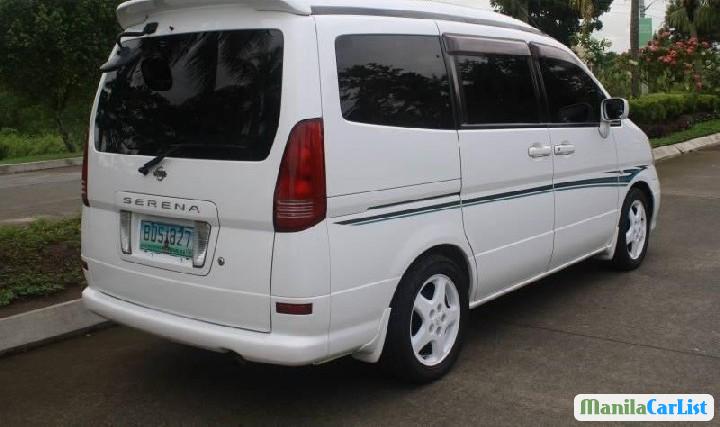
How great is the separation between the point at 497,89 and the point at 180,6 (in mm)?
1833

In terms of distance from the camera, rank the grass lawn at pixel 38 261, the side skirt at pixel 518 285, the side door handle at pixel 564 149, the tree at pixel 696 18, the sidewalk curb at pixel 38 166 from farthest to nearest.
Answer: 1. the tree at pixel 696 18
2. the sidewalk curb at pixel 38 166
3. the grass lawn at pixel 38 261
4. the side door handle at pixel 564 149
5. the side skirt at pixel 518 285

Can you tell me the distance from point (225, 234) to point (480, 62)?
184cm

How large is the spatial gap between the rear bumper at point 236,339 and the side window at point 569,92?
2412 mm

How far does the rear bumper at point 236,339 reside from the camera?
3131 mm

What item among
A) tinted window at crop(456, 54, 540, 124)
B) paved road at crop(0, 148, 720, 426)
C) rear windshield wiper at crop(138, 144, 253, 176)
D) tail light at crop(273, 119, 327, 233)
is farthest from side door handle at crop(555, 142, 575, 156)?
rear windshield wiper at crop(138, 144, 253, 176)

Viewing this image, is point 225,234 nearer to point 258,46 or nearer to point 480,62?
point 258,46

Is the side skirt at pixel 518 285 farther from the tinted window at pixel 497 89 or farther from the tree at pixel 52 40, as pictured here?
the tree at pixel 52 40

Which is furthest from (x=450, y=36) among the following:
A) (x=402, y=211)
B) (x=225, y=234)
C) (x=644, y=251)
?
(x=644, y=251)

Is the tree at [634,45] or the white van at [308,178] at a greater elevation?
the tree at [634,45]

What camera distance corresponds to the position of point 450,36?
13.1ft

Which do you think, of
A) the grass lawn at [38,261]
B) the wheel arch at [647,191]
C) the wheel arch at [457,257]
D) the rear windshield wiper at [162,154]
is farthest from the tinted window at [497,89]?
the grass lawn at [38,261]

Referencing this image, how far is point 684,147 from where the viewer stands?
14953mm

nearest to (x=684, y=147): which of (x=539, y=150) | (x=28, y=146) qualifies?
(x=539, y=150)

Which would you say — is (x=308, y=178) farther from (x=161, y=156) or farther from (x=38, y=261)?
(x=38, y=261)
